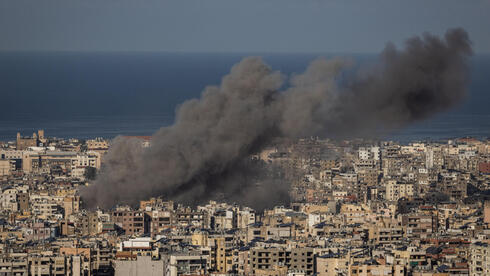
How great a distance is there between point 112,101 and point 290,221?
72906mm

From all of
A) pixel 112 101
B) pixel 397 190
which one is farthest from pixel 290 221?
pixel 112 101

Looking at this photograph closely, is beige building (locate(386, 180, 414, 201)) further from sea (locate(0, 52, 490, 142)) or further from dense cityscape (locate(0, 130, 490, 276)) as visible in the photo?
sea (locate(0, 52, 490, 142))

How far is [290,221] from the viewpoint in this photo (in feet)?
140

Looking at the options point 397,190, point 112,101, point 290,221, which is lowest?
point 290,221

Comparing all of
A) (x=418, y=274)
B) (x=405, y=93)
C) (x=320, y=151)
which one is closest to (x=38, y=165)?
(x=320, y=151)

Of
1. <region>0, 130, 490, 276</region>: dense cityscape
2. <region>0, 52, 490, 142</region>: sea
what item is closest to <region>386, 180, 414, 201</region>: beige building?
<region>0, 130, 490, 276</region>: dense cityscape

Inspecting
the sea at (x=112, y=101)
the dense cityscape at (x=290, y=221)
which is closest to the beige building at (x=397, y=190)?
the dense cityscape at (x=290, y=221)

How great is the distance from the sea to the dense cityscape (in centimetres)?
266

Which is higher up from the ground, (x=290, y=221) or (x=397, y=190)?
(x=397, y=190)

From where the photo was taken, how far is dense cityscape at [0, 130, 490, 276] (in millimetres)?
33594

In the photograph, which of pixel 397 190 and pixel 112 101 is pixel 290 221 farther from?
pixel 112 101

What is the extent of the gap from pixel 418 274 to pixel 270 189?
Answer: 56.9ft

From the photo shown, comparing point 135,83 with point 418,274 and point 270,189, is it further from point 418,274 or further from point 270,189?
point 418,274

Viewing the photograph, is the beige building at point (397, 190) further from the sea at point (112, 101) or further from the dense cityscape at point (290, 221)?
the sea at point (112, 101)
